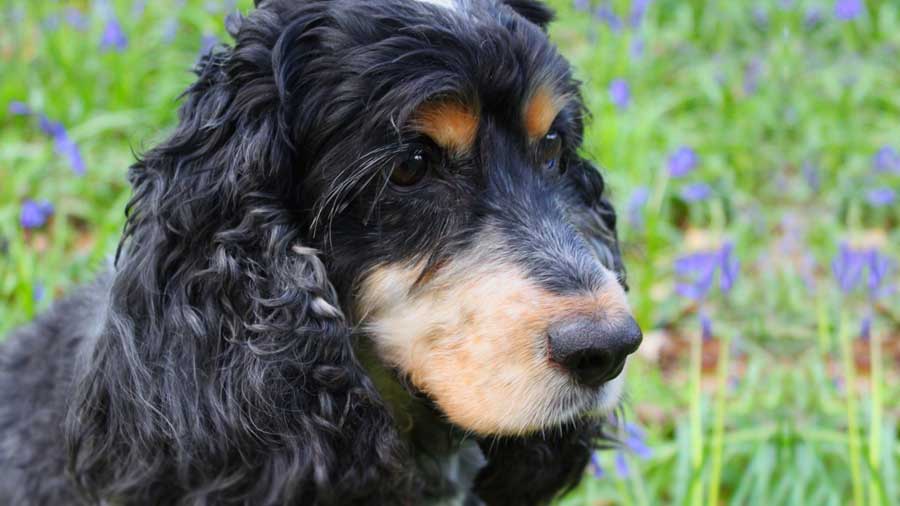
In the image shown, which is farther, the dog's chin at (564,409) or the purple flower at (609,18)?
the purple flower at (609,18)

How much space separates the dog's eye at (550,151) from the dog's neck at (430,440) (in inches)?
32.3

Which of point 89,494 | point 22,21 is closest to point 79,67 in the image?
point 22,21

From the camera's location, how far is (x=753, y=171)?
705 cm

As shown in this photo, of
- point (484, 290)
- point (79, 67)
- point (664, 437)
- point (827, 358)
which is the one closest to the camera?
point (484, 290)

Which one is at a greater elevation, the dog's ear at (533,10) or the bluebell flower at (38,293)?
the bluebell flower at (38,293)

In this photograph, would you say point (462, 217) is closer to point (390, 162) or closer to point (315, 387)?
point (390, 162)

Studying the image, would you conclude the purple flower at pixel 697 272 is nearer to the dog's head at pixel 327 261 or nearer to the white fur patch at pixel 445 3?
the dog's head at pixel 327 261

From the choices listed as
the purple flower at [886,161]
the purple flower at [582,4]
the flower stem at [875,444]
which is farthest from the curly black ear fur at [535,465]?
the purple flower at [582,4]

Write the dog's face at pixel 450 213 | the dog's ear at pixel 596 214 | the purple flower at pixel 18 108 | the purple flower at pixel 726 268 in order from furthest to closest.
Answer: the purple flower at pixel 18 108 → the purple flower at pixel 726 268 → the dog's ear at pixel 596 214 → the dog's face at pixel 450 213

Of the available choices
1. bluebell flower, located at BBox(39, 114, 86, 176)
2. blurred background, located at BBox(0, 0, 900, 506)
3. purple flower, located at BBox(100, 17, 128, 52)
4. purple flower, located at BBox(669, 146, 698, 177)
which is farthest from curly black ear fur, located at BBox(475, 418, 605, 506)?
purple flower, located at BBox(100, 17, 128, 52)

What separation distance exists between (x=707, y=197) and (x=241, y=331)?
418cm

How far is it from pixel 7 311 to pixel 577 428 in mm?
3352

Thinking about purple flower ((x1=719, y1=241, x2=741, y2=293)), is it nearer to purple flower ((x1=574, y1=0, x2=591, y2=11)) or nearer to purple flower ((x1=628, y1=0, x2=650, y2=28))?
purple flower ((x1=628, y1=0, x2=650, y2=28))

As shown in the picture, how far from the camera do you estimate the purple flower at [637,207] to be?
5938mm
